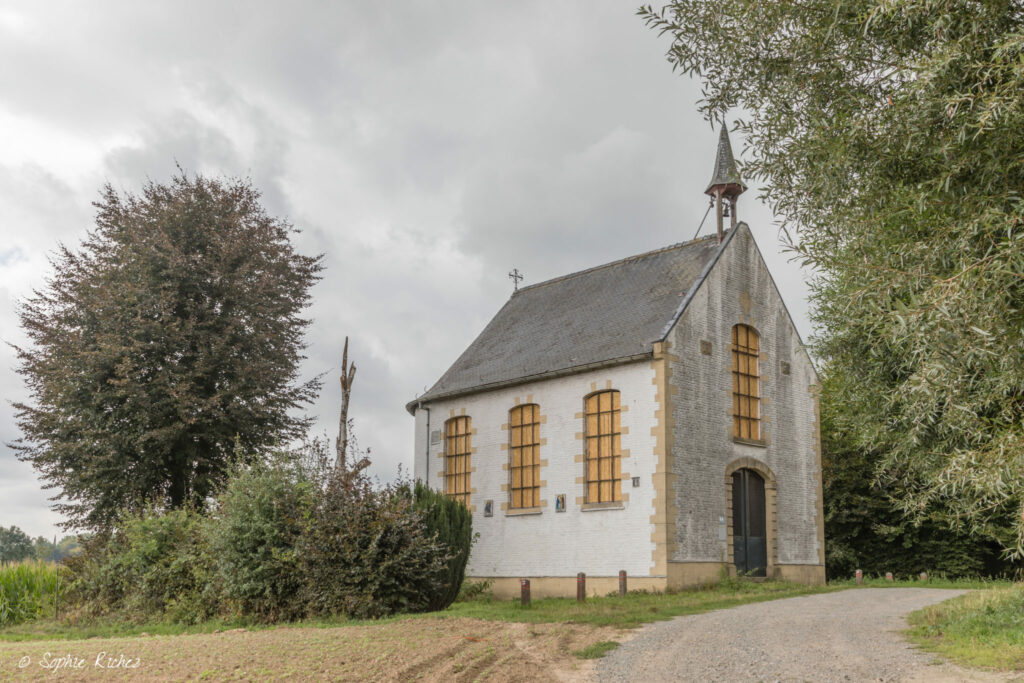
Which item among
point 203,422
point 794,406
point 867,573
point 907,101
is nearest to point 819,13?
point 907,101

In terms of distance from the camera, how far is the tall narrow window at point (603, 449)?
21.3 metres

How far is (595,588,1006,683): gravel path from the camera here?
9188 mm

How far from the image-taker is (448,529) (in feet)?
52.8

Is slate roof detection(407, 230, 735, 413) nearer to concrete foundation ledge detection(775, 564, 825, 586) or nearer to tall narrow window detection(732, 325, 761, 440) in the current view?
tall narrow window detection(732, 325, 761, 440)

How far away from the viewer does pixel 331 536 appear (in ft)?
48.3

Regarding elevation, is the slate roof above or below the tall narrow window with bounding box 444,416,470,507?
above

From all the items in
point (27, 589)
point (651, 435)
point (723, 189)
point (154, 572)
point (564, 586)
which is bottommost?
point (27, 589)

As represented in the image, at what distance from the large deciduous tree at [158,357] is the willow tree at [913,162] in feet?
56.6

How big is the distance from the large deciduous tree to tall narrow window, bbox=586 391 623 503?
30.9 feet

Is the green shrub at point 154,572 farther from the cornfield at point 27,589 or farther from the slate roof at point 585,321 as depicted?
the slate roof at point 585,321

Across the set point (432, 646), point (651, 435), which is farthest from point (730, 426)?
point (432, 646)

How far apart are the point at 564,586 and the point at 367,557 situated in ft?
27.3

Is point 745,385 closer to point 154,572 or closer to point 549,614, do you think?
point 549,614
